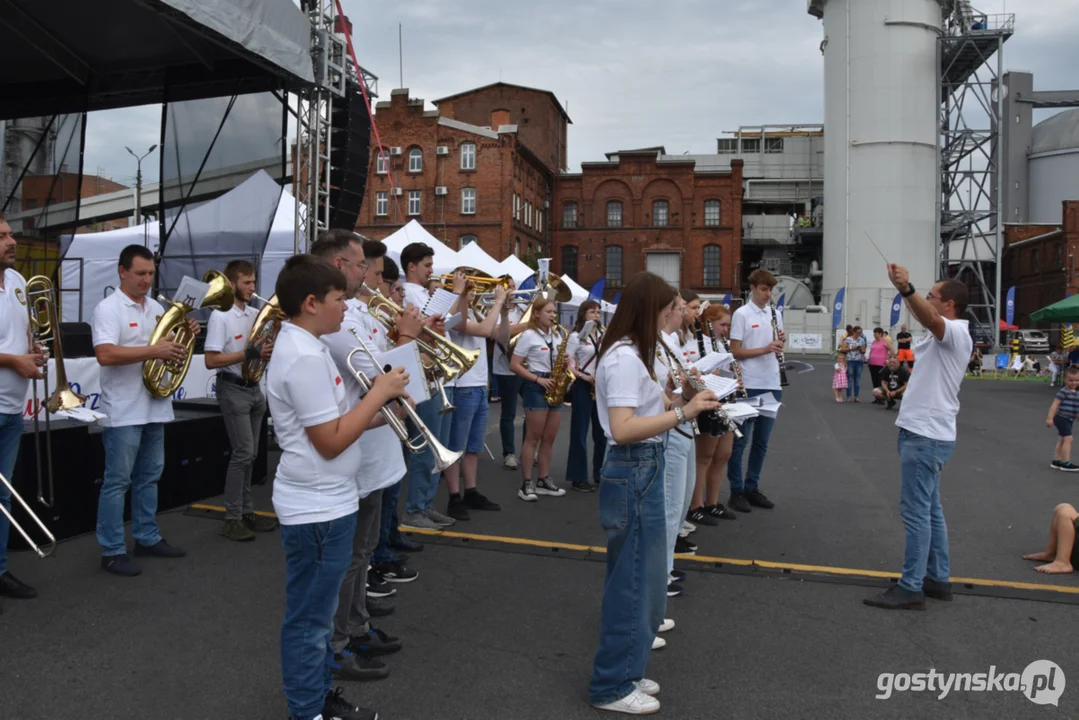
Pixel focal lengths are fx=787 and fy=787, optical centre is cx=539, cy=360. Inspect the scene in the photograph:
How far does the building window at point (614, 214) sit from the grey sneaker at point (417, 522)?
5301cm

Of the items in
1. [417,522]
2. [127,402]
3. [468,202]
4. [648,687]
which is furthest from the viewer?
[468,202]

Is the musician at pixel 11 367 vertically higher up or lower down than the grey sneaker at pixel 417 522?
higher up

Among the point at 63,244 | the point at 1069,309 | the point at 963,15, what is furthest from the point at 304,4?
the point at 963,15

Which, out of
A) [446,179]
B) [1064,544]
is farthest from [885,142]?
[1064,544]

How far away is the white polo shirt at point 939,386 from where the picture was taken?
15.6 ft

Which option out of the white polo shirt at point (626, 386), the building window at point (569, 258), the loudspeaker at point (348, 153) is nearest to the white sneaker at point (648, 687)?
the white polo shirt at point (626, 386)

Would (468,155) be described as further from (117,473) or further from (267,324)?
(117,473)

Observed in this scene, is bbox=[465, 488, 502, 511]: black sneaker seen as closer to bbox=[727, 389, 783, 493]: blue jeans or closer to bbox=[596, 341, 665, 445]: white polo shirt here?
bbox=[727, 389, 783, 493]: blue jeans

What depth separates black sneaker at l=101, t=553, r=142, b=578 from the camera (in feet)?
16.8

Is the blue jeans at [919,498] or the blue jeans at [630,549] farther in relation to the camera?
the blue jeans at [919,498]

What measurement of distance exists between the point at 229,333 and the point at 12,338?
1465mm

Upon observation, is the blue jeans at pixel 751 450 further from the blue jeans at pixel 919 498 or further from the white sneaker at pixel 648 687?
the white sneaker at pixel 648 687

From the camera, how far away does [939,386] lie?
4.79 meters

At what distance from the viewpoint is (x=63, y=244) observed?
13.0 m
